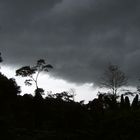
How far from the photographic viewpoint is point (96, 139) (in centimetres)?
2308

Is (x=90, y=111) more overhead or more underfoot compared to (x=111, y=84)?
more underfoot

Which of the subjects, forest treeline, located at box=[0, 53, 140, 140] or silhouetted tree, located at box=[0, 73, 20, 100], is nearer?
forest treeline, located at box=[0, 53, 140, 140]

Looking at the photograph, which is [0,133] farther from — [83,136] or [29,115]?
[29,115]

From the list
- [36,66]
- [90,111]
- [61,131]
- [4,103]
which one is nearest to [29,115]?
[4,103]

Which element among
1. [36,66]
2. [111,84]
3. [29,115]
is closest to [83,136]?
[29,115]

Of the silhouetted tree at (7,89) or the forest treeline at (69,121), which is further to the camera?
the silhouetted tree at (7,89)

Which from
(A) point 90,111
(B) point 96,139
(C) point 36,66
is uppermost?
(C) point 36,66

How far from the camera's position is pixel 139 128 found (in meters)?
21.9

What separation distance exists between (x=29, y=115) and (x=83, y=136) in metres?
10.2

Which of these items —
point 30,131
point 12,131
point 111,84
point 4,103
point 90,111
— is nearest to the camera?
point 12,131

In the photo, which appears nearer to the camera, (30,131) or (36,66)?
(30,131)

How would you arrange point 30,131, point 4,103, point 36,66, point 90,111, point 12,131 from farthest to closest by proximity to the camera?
point 36,66 < point 4,103 < point 90,111 < point 30,131 < point 12,131

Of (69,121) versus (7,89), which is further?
(7,89)

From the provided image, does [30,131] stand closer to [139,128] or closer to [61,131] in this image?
[61,131]
